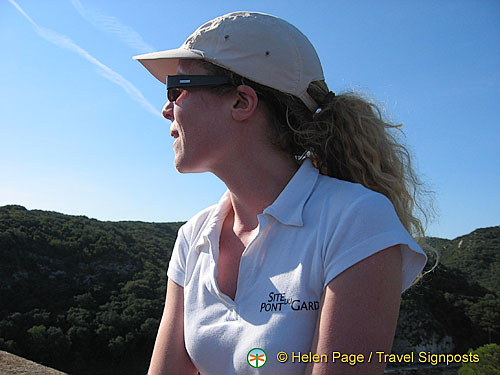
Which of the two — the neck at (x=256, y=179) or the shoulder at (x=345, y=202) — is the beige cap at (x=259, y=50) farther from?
the shoulder at (x=345, y=202)

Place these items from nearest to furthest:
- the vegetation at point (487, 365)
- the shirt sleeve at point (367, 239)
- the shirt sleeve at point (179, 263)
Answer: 1. the shirt sleeve at point (367, 239)
2. the shirt sleeve at point (179, 263)
3. the vegetation at point (487, 365)

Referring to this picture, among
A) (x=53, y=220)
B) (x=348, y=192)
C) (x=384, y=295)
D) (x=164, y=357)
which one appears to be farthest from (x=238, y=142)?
(x=53, y=220)

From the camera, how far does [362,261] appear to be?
1.22 metres

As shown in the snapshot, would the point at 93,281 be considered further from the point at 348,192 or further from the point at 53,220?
the point at 348,192

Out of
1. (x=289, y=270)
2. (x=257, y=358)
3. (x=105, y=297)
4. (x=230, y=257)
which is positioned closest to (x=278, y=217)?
(x=289, y=270)

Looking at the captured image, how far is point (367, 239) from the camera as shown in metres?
1.23

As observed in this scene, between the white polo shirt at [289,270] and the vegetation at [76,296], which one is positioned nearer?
the white polo shirt at [289,270]

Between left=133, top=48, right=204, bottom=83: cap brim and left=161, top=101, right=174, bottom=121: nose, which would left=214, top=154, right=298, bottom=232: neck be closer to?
left=161, top=101, right=174, bottom=121: nose

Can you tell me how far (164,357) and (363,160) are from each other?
3.74 feet

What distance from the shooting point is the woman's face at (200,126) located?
164 cm

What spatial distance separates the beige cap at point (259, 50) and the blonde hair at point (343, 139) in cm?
6

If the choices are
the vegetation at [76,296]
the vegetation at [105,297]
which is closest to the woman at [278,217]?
the vegetation at [105,297]

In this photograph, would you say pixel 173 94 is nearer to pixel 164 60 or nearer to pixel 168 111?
pixel 168 111

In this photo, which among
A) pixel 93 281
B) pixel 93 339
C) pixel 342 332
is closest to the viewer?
pixel 342 332
